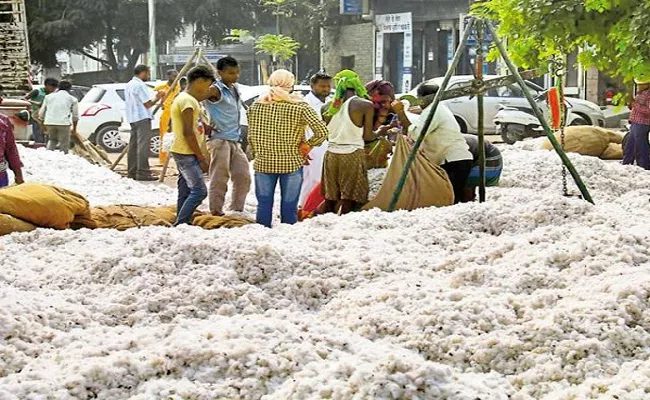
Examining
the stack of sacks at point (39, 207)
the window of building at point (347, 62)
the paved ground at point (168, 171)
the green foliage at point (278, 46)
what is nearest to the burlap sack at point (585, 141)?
the paved ground at point (168, 171)

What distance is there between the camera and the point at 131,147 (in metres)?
13.5

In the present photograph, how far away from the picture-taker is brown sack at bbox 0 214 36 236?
6.46m

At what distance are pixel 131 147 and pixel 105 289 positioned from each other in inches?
348

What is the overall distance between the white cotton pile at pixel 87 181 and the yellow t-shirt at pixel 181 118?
6.10 feet

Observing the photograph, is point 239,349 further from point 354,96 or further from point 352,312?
point 354,96

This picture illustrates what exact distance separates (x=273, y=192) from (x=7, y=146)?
207cm

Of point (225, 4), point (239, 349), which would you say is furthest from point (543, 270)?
point (225, 4)

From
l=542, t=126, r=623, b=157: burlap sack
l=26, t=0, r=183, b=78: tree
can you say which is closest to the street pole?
l=26, t=0, r=183, b=78: tree

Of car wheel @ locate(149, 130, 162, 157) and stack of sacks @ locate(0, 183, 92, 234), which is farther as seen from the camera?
car wheel @ locate(149, 130, 162, 157)

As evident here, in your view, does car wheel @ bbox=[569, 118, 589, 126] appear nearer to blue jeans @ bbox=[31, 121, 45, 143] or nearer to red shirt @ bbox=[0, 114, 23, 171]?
blue jeans @ bbox=[31, 121, 45, 143]

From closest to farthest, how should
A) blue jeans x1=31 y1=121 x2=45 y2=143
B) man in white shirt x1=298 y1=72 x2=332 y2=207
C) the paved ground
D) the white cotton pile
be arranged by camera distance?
man in white shirt x1=298 y1=72 x2=332 y2=207
the white cotton pile
the paved ground
blue jeans x1=31 y1=121 x2=45 y2=143

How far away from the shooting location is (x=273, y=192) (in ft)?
26.9

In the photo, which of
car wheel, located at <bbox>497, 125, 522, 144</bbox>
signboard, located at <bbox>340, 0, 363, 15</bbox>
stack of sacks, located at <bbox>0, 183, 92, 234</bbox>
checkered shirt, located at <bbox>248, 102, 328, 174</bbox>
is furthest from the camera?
Result: signboard, located at <bbox>340, 0, 363, 15</bbox>

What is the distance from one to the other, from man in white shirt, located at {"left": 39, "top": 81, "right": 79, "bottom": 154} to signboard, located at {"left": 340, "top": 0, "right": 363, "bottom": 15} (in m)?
22.5
